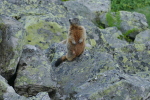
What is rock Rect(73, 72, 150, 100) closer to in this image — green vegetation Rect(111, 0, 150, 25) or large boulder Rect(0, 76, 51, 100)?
large boulder Rect(0, 76, 51, 100)

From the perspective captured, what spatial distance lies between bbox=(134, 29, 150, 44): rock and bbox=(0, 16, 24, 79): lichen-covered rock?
869 cm

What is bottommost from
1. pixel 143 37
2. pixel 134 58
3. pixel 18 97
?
pixel 143 37

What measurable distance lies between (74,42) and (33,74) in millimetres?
3131

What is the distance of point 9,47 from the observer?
7488mm

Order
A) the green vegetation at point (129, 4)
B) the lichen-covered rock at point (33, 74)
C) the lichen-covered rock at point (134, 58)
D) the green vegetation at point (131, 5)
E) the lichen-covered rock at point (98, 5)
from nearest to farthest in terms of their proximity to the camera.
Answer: the lichen-covered rock at point (33, 74) → the lichen-covered rock at point (134, 58) → the lichen-covered rock at point (98, 5) → the green vegetation at point (131, 5) → the green vegetation at point (129, 4)

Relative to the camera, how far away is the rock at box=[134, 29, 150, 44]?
49.6ft

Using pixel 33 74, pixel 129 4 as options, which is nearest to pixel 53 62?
pixel 33 74

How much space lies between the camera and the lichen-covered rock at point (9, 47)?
728cm

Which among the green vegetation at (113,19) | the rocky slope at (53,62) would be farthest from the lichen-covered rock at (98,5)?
the rocky slope at (53,62)

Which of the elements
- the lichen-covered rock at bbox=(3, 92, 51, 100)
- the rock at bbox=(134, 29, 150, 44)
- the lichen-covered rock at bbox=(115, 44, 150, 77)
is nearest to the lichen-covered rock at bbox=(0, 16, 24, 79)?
the lichen-covered rock at bbox=(3, 92, 51, 100)

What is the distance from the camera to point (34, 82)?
280 inches

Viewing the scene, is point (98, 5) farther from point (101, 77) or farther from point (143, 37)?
point (101, 77)

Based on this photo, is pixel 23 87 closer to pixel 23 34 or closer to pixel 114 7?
pixel 23 34

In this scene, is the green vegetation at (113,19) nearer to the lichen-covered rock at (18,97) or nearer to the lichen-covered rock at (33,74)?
the lichen-covered rock at (33,74)
